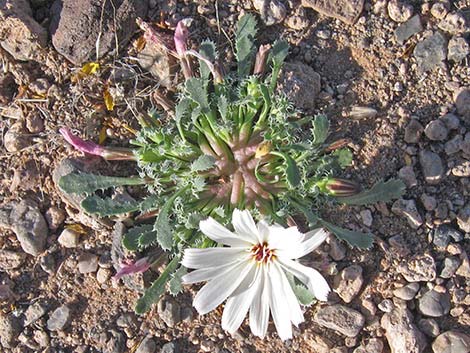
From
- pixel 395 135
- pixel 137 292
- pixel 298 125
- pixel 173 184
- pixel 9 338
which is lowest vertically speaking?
pixel 9 338

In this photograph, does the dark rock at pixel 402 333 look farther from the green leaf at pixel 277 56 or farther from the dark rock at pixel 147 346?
the green leaf at pixel 277 56

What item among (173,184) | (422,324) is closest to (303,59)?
(173,184)

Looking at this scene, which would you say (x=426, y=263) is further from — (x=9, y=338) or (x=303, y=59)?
(x=9, y=338)

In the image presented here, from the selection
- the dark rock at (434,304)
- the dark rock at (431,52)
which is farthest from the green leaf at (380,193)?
the dark rock at (431,52)

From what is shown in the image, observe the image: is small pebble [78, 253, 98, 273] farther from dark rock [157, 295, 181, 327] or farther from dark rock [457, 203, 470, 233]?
dark rock [457, 203, 470, 233]

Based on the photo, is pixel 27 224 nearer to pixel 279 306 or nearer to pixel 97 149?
pixel 97 149

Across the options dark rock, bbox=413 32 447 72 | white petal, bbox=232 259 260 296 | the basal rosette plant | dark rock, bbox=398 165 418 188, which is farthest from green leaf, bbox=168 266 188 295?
dark rock, bbox=413 32 447 72
